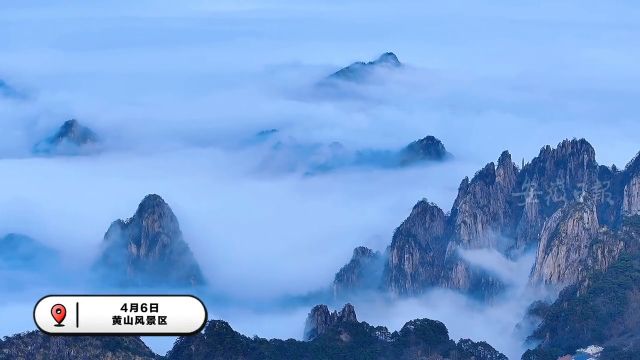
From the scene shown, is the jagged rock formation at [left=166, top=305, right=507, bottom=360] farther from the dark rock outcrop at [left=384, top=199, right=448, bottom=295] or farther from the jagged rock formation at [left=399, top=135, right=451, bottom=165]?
the jagged rock formation at [left=399, top=135, right=451, bottom=165]

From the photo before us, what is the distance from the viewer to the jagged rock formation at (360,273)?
4345 inches

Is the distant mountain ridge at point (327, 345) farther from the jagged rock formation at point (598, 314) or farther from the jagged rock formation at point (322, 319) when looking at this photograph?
the jagged rock formation at point (598, 314)

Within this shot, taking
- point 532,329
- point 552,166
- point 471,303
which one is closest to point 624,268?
point 532,329

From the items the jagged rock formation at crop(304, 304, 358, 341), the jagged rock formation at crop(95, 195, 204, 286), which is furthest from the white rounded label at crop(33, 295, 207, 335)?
the jagged rock formation at crop(95, 195, 204, 286)

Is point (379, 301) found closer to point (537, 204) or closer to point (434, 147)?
point (537, 204)

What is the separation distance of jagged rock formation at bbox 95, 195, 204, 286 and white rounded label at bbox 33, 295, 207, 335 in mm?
76595

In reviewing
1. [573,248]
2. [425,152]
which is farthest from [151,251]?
[425,152]

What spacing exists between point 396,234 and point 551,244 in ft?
50.1

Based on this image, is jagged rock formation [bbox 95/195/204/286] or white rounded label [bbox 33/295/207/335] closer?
white rounded label [bbox 33/295/207/335]

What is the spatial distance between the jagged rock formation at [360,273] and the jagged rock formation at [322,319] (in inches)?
906

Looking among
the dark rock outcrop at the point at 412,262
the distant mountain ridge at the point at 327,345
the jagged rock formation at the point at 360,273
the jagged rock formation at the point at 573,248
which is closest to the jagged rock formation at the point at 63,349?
the distant mountain ridge at the point at 327,345

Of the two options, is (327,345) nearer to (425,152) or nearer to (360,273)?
(360,273)

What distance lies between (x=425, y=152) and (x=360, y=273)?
1906 inches

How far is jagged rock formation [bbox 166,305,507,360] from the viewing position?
249ft
